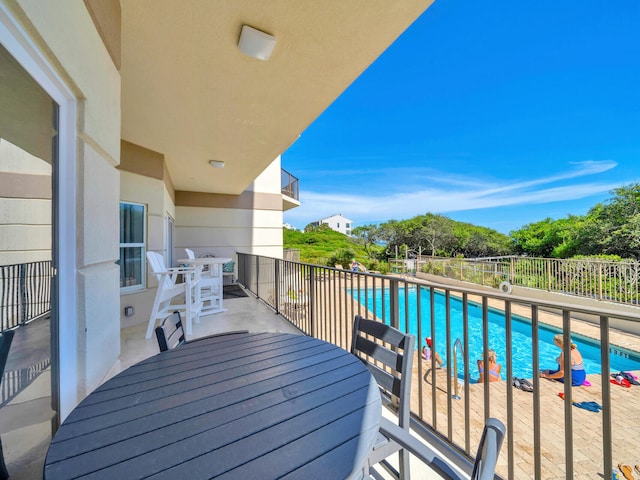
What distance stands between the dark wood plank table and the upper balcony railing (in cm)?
807

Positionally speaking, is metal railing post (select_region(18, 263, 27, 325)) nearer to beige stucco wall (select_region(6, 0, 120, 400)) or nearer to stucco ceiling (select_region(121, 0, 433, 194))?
beige stucco wall (select_region(6, 0, 120, 400))

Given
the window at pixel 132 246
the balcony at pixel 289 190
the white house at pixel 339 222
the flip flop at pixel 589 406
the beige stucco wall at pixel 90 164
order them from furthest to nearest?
the white house at pixel 339 222, the balcony at pixel 289 190, the window at pixel 132 246, the flip flop at pixel 589 406, the beige stucco wall at pixel 90 164

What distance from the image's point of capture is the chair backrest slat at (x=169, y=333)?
4.46ft

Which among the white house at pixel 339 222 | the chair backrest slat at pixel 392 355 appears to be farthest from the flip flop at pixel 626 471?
the white house at pixel 339 222

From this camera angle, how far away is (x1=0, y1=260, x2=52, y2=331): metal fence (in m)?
0.92

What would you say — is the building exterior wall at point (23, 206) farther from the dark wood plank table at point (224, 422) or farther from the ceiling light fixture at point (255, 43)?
the ceiling light fixture at point (255, 43)

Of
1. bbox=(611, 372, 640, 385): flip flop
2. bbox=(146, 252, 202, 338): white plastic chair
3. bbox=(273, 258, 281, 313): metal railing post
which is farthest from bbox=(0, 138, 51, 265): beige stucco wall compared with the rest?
bbox=(611, 372, 640, 385): flip flop

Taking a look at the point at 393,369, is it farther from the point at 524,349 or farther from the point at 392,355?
the point at 524,349

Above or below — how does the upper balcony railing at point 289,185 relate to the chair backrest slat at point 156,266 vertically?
above

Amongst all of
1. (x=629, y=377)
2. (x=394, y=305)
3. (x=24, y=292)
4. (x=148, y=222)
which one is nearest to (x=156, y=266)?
(x=148, y=222)

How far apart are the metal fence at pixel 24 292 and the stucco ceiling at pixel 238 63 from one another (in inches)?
67.2

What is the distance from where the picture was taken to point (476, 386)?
3662mm

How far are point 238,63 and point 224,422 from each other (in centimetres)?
248

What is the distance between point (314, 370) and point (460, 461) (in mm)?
1058
